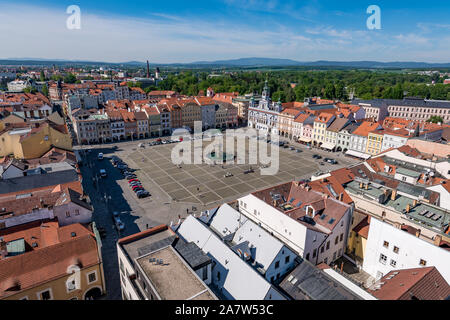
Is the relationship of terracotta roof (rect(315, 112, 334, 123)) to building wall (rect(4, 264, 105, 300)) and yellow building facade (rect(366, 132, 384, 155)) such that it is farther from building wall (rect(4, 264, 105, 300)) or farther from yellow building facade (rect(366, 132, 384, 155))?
building wall (rect(4, 264, 105, 300))

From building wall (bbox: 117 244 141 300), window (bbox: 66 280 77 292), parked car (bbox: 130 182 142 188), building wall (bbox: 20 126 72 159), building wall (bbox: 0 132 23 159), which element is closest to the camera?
building wall (bbox: 117 244 141 300)

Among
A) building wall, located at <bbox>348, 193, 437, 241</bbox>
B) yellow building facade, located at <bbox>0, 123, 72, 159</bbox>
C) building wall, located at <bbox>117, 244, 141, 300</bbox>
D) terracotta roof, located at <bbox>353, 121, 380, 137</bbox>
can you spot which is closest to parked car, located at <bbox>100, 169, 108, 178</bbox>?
yellow building facade, located at <bbox>0, 123, 72, 159</bbox>

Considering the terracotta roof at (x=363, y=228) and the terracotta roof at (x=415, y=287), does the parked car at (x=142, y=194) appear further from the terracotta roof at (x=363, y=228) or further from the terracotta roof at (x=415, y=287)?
the terracotta roof at (x=415, y=287)

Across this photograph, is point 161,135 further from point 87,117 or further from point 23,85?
point 23,85

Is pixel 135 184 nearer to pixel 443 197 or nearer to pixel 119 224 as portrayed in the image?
pixel 119 224

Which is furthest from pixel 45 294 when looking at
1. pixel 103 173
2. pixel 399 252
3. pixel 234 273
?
pixel 103 173
